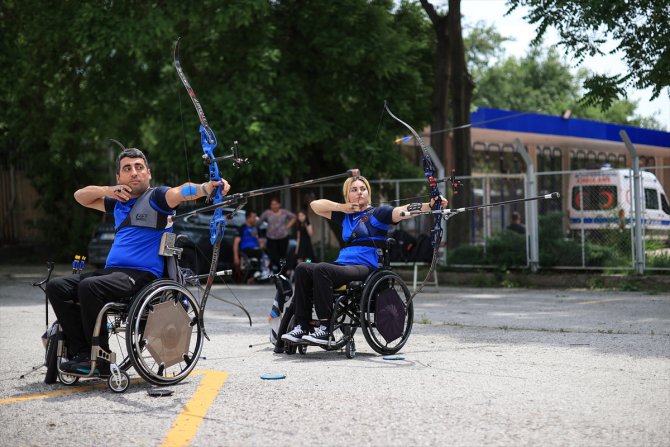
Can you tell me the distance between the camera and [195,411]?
6184mm

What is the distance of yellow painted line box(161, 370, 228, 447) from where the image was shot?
5418mm

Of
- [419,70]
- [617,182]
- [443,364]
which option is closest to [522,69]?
[419,70]

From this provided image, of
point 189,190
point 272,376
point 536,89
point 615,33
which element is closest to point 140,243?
point 189,190

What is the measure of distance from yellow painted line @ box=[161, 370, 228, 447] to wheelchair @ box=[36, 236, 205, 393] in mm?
247

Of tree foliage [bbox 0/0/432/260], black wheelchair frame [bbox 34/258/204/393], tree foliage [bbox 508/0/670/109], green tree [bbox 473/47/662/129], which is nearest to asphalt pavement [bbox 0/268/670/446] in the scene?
black wheelchair frame [bbox 34/258/204/393]

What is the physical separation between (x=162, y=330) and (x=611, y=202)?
40.0 feet

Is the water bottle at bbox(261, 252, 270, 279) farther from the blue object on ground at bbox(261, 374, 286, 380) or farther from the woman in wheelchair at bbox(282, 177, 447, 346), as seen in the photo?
the blue object on ground at bbox(261, 374, 286, 380)

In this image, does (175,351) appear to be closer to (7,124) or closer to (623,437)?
(623,437)

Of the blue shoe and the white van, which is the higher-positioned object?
the white van

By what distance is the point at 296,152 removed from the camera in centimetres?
2070

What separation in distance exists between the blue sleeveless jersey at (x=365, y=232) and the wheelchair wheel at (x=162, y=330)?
198 cm

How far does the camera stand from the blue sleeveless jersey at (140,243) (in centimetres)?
734

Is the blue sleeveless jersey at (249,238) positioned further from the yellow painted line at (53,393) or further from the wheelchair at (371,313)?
the yellow painted line at (53,393)

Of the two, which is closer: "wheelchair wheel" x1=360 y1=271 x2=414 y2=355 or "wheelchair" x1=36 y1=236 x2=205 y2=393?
"wheelchair" x1=36 y1=236 x2=205 y2=393
